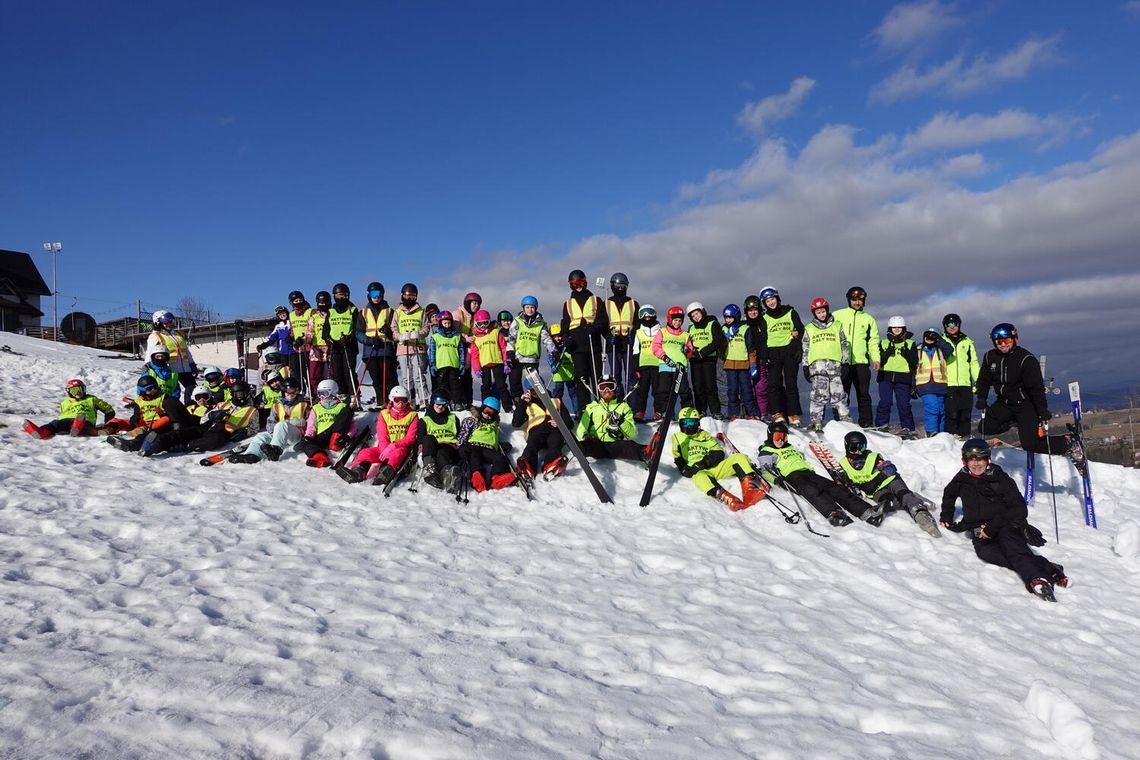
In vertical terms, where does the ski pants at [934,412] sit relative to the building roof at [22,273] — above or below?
below

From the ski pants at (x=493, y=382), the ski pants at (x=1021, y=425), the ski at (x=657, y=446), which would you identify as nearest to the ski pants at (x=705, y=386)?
the ski at (x=657, y=446)

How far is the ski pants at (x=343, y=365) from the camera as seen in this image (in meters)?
11.3

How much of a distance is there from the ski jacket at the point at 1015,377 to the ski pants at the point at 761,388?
3.24m

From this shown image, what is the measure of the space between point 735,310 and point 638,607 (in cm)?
740

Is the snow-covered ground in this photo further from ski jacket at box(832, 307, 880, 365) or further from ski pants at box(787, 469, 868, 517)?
ski jacket at box(832, 307, 880, 365)

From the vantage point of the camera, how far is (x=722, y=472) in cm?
886

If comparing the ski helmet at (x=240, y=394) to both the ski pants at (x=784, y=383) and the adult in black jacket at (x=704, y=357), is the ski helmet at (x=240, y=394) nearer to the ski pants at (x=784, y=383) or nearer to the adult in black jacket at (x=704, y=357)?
the adult in black jacket at (x=704, y=357)

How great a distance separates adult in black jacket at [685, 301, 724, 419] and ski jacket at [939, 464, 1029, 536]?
432 centimetres

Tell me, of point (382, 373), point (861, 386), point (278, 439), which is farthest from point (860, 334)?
point (278, 439)

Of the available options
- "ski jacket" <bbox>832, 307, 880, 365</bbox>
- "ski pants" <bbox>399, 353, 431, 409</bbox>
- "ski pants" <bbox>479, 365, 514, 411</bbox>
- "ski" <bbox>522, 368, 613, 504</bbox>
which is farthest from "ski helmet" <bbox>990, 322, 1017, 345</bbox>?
"ski pants" <bbox>399, 353, 431, 409</bbox>

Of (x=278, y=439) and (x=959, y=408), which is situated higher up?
(x=278, y=439)

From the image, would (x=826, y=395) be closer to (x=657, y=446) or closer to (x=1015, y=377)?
(x=1015, y=377)

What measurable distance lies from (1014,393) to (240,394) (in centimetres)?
1231

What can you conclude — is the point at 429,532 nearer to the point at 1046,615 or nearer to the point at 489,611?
the point at 489,611
